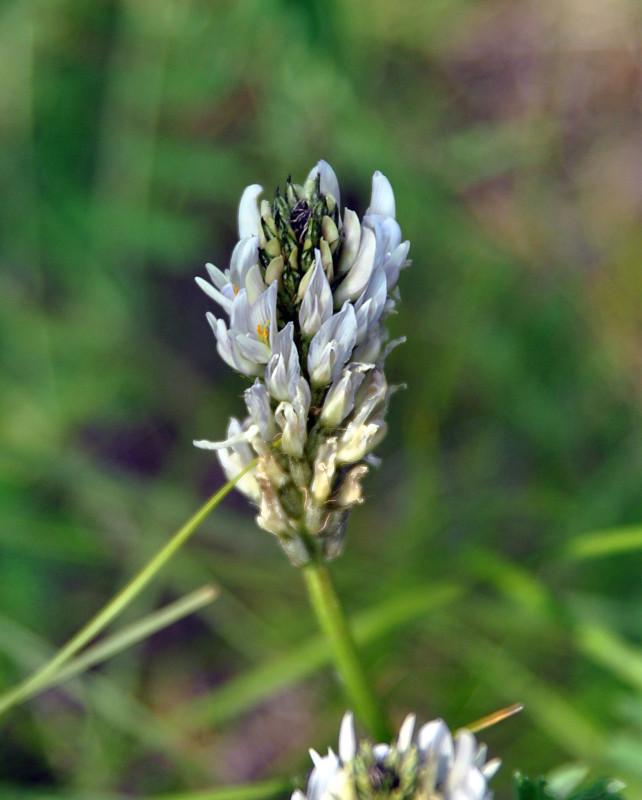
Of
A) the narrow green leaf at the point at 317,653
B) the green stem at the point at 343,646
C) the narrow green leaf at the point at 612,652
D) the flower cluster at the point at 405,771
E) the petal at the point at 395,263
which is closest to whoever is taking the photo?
the flower cluster at the point at 405,771

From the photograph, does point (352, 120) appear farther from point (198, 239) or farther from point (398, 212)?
point (198, 239)

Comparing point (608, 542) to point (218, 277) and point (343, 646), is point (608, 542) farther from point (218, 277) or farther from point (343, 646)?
point (218, 277)

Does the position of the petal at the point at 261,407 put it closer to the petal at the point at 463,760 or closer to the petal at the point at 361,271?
the petal at the point at 361,271

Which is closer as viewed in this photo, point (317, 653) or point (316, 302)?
point (316, 302)

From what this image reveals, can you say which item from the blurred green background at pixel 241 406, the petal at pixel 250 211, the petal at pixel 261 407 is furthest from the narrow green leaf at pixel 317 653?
the petal at pixel 250 211

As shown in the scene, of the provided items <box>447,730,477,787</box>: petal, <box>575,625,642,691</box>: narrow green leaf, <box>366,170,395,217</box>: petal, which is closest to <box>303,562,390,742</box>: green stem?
<box>447,730,477,787</box>: petal

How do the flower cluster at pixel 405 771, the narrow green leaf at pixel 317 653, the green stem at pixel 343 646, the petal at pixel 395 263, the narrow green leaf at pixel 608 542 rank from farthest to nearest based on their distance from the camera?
1. the narrow green leaf at pixel 317 653
2. the narrow green leaf at pixel 608 542
3. the green stem at pixel 343 646
4. the petal at pixel 395 263
5. the flower cluster at pixel 405 771

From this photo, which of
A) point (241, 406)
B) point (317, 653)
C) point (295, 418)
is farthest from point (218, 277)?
point (241, 406)
